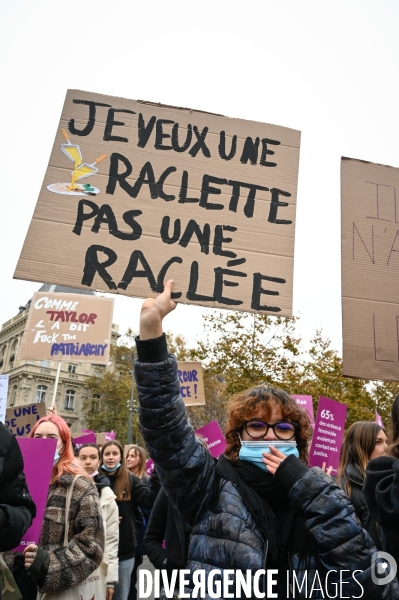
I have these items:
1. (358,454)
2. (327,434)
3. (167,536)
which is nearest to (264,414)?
(358,454)

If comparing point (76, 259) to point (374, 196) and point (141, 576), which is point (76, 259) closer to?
point (141, 576)

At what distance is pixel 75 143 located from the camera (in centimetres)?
304

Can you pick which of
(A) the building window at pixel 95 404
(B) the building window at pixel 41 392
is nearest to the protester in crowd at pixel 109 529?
(A) the building window at pixel 95 404

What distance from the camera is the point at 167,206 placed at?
2963 millimetres

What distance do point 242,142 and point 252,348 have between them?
1711 cm

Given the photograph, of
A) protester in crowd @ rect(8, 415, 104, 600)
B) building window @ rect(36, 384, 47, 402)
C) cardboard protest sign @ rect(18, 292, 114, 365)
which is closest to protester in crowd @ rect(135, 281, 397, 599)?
protester in crowd @ rect(8, 415, 104, 600)

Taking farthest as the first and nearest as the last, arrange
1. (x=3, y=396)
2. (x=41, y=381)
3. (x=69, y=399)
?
(x=41, y=381) < (x=69, y=399) < (x=3, y=396)

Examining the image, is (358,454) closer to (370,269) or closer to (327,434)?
(370,269)

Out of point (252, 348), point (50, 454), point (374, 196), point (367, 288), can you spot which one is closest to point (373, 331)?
point (367, 288)

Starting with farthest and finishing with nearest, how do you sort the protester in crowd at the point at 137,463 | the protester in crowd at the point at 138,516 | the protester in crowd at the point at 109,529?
1. the protester in crowd at the point at 137,463
2. the protester in crowd at the point at 138,516
3. the protester in crowd at the point at 109,529

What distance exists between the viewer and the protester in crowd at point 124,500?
16.9 ft
